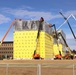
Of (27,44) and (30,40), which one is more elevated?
(30,40)

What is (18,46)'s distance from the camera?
6831 inches

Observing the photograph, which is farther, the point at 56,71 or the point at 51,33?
the point at 51,33

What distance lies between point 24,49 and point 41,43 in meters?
14.4

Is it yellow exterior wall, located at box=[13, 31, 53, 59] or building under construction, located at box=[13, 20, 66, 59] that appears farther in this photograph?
yellow exterior wall, located at box=[13, 31, 53, 59]

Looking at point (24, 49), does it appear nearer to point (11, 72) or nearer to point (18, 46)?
point (18, 46)

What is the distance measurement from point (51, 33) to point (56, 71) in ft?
495

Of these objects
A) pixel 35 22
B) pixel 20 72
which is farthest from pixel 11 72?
pixel 35 22

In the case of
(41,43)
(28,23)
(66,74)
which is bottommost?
(66,74)

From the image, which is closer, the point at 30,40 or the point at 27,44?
the point at 30,40

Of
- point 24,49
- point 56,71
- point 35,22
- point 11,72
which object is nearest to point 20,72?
point 11,72

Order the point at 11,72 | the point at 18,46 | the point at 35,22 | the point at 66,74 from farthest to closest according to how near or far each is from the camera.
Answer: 1. the point at 18,46
2. the point at 35,22
3. the point at 11,72
4. the point at 66,74

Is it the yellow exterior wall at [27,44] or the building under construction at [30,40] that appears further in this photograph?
the yellow exterior wall at [27,44]

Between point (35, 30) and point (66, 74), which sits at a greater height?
point (35, 30)

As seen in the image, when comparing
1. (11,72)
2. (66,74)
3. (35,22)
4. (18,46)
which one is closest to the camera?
(66,74)
